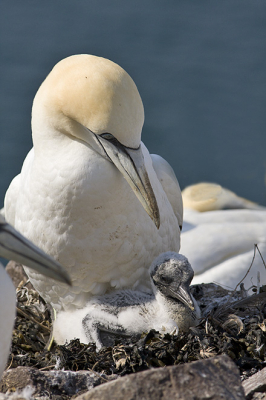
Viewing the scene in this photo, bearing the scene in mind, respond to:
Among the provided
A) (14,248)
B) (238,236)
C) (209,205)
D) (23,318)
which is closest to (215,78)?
(209,205)

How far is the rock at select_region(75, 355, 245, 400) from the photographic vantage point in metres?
2.10

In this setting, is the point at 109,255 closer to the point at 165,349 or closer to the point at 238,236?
the point at 165,349

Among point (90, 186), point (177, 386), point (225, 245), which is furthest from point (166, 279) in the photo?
point (225, 245)

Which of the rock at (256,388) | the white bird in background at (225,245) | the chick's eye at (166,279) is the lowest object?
the white bird in background at (225,245)

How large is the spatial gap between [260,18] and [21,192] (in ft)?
20.0

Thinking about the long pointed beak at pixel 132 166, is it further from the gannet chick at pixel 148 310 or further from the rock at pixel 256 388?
the rock at pixel 256 388

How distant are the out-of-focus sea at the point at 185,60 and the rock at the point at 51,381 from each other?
18.4 feet

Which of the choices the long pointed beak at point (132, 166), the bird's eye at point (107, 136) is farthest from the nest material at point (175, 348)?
the bird's eye at point (107, 136)

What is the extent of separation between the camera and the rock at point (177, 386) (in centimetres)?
210

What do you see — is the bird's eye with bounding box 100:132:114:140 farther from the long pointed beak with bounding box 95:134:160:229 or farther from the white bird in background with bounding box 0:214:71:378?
the white bird in background with bounding box 0:214:71:378

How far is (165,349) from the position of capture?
3287 millimetres

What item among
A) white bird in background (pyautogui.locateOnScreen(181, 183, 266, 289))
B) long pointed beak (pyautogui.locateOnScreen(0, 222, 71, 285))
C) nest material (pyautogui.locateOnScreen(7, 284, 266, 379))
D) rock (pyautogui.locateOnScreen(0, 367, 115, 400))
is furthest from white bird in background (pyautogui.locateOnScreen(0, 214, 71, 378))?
white bird in background (pyautogui.locateOnScreen(181, 183, 266, 289))

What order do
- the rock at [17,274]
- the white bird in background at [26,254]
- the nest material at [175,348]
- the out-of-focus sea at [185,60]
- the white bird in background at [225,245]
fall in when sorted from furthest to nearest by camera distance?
1. the out-of-focus sea at [185,60]
2. the white bird in background at [225,245]
3. the rock at [17,274]
4. the nest material at [175,348]
5. the white bird in background at [26,254]

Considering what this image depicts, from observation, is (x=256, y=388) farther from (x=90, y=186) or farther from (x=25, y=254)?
(x=90, y=186)
